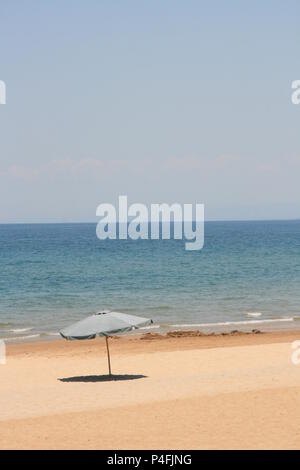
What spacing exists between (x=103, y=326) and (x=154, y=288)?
43033 mm

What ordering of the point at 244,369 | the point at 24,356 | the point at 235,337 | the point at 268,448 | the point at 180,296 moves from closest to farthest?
the point at 268,448 < the point at 244,369 < the point at 24,356 < the point at 235,337 < the point at 180,296

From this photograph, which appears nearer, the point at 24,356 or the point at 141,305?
the point at 24,356

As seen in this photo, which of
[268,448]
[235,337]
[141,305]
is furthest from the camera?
[141,305]

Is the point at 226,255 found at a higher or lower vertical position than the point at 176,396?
higher

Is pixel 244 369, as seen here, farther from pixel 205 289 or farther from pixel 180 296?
pixel 205 289

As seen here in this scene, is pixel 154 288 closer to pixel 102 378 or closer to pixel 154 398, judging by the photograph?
pixel 102 378

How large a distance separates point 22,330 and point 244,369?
1736cm

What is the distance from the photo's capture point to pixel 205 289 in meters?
62.4

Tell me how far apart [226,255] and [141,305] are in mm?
60541

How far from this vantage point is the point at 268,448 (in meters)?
14.4

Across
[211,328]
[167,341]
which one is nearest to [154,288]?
[211,328]

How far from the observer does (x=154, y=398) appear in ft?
64.4
